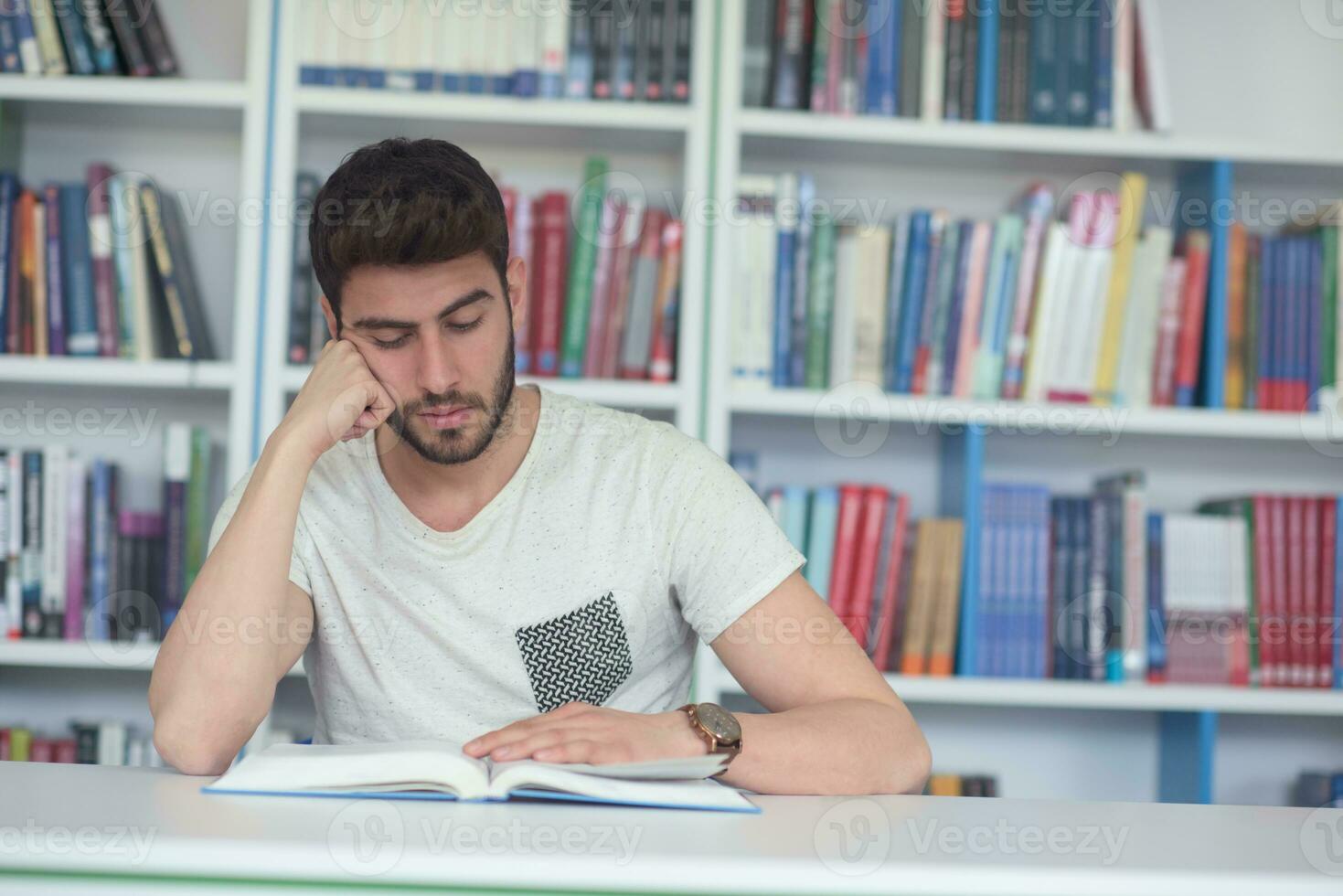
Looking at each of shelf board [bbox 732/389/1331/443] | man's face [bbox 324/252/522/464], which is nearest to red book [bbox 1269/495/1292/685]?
shelf board [bbox 732/389/1331/443]

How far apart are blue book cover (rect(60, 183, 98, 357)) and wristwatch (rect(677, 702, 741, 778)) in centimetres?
140

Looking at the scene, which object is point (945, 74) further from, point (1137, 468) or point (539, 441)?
point (539, 441)

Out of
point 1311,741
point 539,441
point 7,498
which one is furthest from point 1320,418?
point 7,498

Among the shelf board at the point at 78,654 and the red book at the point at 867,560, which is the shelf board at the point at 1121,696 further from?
the shelf board at the point at 78,654

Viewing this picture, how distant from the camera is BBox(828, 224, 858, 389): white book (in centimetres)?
207

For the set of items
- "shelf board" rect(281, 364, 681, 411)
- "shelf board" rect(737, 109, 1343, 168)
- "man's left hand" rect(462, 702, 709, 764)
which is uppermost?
"shelf board" rect(737, 109, 1343, 168)

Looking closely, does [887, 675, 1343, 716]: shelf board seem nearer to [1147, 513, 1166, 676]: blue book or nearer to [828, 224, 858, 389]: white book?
[1147, 513, 1166, 676]: blue book

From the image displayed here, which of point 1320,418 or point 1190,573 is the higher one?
point 1320,418

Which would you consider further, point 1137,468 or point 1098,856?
point 1137,468

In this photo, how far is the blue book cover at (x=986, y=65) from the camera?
2.08m

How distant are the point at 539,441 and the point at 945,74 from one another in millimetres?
1074

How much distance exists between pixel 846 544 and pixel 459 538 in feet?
2.94

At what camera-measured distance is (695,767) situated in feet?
3.00

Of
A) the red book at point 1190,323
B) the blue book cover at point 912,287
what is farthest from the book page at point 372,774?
the red book at point 1190,323
